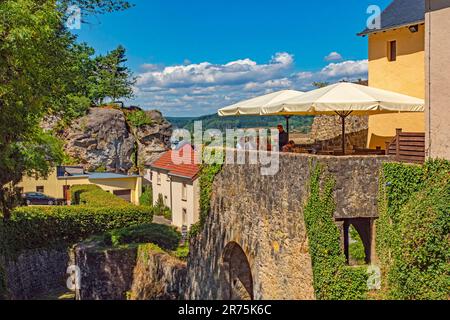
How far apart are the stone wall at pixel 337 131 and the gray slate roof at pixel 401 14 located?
395 cm

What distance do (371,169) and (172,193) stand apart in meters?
27.0

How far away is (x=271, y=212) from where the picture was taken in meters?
12.2

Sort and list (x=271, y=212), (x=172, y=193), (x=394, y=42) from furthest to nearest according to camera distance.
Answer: (x=172, y=193) → (x=394, y=42) → (x=271, y=212)

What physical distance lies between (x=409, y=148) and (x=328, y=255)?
274 cm

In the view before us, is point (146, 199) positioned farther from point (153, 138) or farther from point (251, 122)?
point (251, 122)

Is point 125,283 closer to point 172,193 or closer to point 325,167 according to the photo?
point 325,167

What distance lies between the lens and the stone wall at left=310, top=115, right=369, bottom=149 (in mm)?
18969

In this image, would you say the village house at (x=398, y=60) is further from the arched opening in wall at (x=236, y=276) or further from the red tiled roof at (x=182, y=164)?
the red tiled roof at (x=182, y=164)

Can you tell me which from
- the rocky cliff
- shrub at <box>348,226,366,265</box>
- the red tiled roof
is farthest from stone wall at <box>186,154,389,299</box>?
the rocky cliff

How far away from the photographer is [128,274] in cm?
1875

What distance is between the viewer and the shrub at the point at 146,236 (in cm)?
2042

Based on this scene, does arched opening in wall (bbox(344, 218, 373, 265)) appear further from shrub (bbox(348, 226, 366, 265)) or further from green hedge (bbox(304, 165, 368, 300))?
green hedge (bbox(304, 165, 368, 300))

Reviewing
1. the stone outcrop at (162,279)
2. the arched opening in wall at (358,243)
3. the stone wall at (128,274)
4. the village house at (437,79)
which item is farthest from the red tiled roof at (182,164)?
the village house at (437,79)
